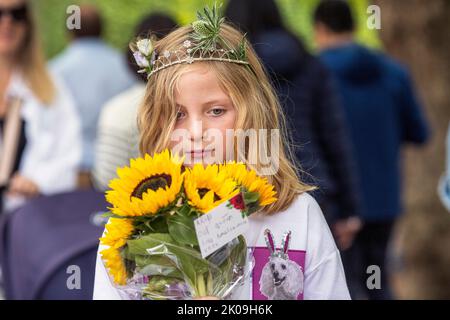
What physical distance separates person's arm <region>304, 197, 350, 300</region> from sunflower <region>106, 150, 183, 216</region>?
33 cm

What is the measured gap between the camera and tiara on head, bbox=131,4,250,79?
237 centimetres

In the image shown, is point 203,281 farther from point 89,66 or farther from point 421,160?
point 421,160

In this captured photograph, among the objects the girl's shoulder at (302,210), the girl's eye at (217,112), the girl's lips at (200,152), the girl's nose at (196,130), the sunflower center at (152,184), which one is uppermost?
the girl's eye at (217,112)

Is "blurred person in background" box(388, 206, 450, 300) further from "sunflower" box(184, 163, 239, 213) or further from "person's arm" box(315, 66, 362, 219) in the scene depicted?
"sunflower" box(184, 163, 239, 213)

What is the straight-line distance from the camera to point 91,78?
6109 mm

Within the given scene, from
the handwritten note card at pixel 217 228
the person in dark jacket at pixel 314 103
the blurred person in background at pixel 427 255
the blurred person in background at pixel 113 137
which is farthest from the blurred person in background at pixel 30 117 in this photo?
the blurred person in background at pixel 427 255

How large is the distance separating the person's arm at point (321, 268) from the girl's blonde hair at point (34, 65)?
2652 millimetres

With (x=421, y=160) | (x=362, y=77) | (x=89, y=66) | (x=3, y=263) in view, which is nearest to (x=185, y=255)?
(x=3, y=263)

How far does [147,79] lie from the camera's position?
2.49 meters

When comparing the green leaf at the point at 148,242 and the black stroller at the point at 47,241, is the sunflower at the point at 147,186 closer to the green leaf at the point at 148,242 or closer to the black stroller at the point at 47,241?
the green leaf at the point at 148,242

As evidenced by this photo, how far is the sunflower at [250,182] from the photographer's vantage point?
2262mm

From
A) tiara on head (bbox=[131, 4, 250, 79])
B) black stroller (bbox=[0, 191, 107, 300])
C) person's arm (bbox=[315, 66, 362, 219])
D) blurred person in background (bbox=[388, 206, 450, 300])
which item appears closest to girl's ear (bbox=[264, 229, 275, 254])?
tiara on head (bbox=[131, 4, 250, 79])

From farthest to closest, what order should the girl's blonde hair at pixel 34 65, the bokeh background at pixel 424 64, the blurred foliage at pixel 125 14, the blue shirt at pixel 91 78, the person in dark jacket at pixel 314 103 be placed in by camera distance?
the blurred foliage at pixel 125 14 → the bokeh background at pixel 424 64 → the blue shirt at pixel 91 78 → the girl's blonde hair at pixel 34 65 → the person in dark jacket at pixel 314 103

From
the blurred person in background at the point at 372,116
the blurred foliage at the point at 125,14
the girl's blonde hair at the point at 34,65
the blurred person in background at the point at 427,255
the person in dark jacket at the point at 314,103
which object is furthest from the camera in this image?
the blurred foliage at the point at 125,14
